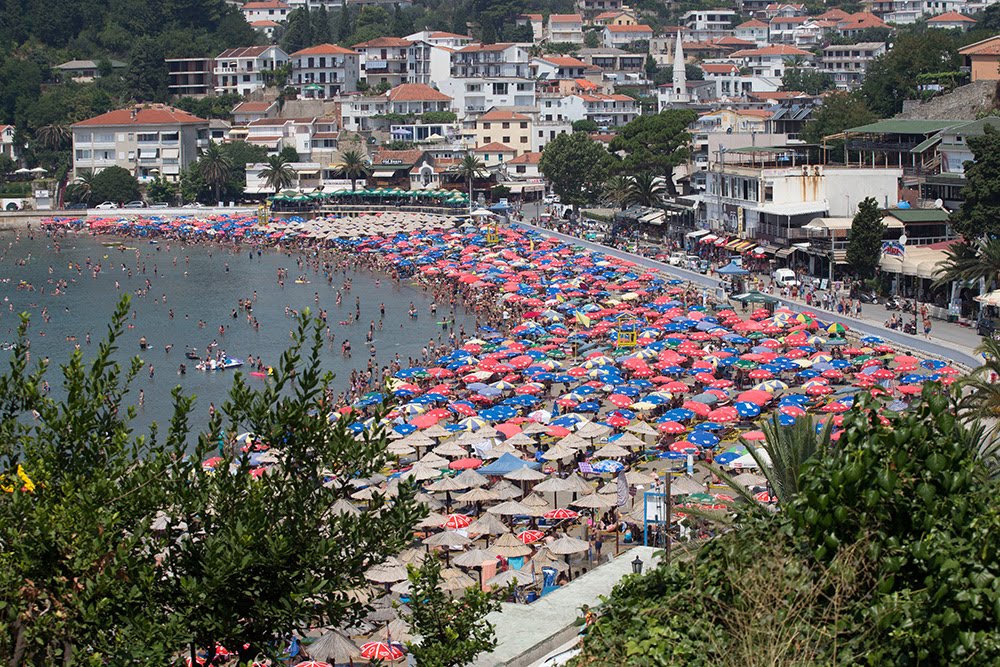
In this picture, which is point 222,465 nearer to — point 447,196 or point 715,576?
point 715,576

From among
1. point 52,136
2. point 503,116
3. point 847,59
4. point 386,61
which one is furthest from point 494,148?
point 847,59

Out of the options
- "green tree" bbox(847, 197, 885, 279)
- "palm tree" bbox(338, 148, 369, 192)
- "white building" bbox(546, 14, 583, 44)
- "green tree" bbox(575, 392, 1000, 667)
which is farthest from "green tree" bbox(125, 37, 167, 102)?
"green tree" bbox(575, 392, 1000, 667)

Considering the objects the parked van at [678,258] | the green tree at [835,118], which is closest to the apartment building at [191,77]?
the green tree at [835,118]

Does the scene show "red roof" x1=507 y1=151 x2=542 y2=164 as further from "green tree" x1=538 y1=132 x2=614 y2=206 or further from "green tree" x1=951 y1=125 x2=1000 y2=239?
"green tree" x1=951 y1=125 x2=1000 y2=239

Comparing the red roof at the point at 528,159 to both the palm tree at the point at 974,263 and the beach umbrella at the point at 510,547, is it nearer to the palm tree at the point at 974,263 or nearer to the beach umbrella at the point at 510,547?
the palm tree at the point at 974,263

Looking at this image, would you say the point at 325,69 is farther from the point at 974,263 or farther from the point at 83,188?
the point at 974,263

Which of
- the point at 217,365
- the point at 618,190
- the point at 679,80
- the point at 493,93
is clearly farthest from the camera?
the point at 679,80

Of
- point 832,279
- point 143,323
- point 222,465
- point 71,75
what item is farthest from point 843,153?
point 71,75
